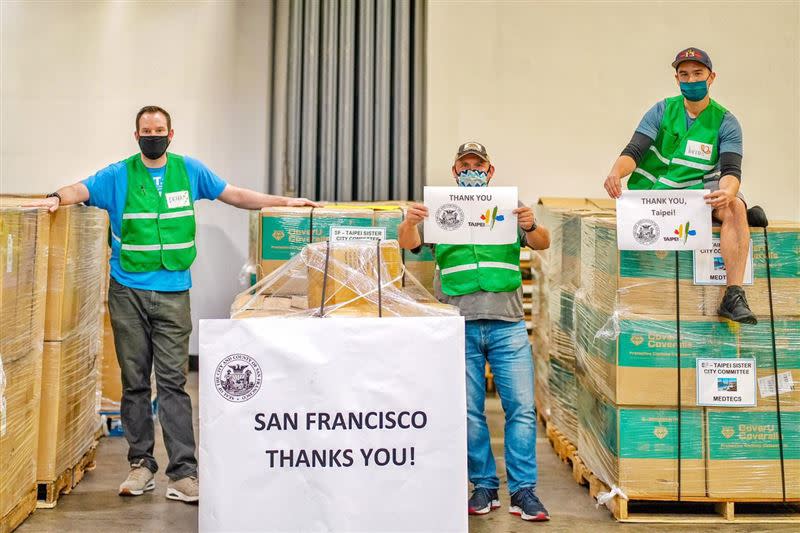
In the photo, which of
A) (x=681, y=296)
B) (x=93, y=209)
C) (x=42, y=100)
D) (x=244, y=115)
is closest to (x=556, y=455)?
(x=681, y=296)

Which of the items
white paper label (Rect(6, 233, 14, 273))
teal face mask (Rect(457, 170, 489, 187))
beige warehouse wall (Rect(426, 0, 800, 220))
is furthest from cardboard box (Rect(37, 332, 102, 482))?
beige warehouse wall (Rect(426, 0, 800, 220))

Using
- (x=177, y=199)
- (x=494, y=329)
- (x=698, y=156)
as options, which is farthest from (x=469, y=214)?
(x=177, y=199)

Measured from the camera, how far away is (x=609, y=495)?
13.1ft

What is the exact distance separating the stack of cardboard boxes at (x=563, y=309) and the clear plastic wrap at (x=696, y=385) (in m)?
0.79

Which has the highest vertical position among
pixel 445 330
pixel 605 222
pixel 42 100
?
pixel 42 100

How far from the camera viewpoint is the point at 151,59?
7.70 metres

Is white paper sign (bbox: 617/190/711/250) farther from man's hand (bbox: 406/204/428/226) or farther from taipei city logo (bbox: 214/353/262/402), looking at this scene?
taipei city logo (bbox: 214/353/262/402)

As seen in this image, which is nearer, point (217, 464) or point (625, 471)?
point (217, 464)

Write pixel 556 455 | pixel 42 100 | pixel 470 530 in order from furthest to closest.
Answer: pixel 42 100 → pixel 556 455 → pixel 470 530

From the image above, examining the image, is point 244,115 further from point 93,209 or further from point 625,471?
point 625,471

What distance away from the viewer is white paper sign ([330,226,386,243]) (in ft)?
12.9

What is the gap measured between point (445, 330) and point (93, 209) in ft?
8.31

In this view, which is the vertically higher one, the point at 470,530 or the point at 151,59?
the point at 151,59

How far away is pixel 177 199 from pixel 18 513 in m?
1.66
